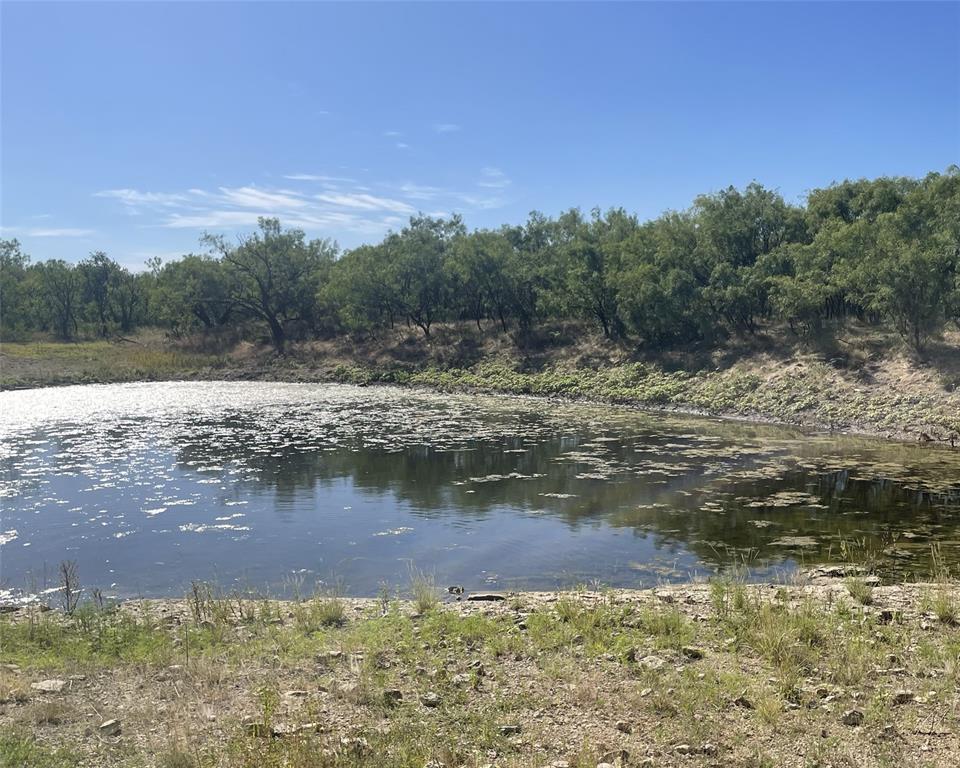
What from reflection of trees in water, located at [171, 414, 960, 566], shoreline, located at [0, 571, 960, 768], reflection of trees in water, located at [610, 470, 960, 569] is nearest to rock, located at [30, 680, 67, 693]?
shoreline, located at [0, 571, 960, 768]

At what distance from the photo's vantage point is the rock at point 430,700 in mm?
7688

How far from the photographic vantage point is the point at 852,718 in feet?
23.3

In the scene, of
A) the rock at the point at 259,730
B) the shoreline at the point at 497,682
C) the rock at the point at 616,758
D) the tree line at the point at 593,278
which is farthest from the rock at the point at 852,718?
the tree line at the point at 593,278

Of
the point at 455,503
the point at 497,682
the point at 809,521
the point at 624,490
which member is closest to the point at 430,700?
the point at 497,682

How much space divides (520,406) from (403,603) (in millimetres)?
34098

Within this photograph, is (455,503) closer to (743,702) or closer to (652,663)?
(652,663)

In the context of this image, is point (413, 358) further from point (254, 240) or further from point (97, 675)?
point (97, 675)

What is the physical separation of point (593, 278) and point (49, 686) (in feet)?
167

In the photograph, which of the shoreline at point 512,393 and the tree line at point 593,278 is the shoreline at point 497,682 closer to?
the shoreline at point 512,393

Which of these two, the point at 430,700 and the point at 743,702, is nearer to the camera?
the point at 743,702

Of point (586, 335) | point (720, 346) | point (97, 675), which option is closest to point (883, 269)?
point (720, 346)

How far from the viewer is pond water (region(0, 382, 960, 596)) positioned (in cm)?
1467

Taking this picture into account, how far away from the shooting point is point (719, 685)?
7.93 m

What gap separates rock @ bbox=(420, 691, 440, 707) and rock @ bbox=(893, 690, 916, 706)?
4.97m
